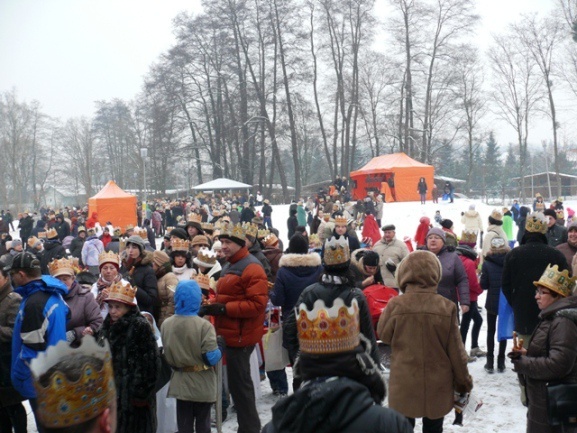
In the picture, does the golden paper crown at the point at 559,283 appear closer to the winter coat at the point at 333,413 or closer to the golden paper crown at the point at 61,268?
the winter coat at the point at 333,413

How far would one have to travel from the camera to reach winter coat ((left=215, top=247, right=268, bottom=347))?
5.37m

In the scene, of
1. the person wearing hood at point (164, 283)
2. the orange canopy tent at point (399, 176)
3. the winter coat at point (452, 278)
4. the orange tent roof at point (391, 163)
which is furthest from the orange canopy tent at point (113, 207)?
the winter coat at point (452, 278)

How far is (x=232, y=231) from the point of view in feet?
18.0

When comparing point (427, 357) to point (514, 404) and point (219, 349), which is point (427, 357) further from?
point (514, 404)

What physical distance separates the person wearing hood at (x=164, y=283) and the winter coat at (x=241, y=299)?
0.94 metres

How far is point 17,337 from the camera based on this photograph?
475cm

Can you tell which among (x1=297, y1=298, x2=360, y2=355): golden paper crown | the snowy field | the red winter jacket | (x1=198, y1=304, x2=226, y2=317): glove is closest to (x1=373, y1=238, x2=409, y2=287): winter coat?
the red winter jacket

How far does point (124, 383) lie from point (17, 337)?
107 centimetres

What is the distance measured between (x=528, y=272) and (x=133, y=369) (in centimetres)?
390

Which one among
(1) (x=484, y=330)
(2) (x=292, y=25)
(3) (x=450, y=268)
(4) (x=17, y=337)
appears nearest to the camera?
(4) (x=17, y=337)

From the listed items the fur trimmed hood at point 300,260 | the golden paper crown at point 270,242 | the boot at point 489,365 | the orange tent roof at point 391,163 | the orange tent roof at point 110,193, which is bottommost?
the boot at point 489,365

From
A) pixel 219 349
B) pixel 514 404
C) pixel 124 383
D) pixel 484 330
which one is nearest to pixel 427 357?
pixel 219 349

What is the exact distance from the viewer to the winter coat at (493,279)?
7473 mm

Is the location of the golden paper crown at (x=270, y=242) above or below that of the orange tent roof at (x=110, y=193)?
below
